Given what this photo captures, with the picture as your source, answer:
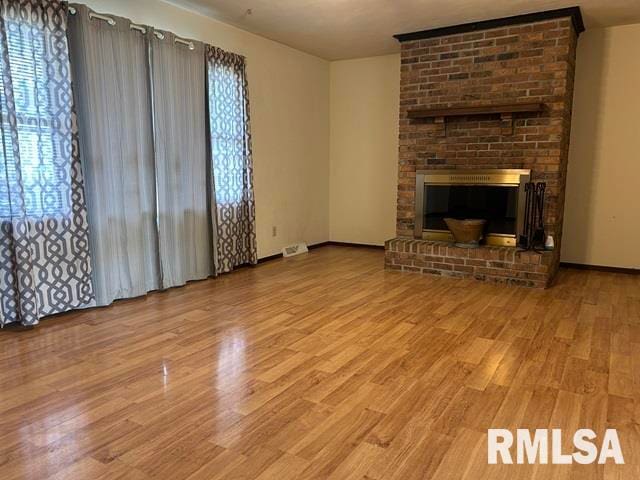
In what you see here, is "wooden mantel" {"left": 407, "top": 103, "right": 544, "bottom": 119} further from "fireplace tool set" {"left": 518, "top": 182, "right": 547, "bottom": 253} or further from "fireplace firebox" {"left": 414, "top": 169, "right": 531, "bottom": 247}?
"fireplace tool set" {"left": 518, "top": 182, "right": 547, "bottom": 253}

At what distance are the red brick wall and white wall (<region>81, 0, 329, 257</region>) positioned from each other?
1.35 meters

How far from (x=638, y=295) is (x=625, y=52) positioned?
7.93ft

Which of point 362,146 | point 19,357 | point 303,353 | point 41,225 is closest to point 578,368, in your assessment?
point 303,353

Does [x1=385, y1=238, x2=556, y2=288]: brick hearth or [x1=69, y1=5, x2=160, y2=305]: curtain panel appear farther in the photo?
[x1=385, y1=238, x2=556, y2=288]: brick hearth

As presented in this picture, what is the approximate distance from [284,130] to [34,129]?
2.91 metres

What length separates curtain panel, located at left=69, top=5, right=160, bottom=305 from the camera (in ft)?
10.8

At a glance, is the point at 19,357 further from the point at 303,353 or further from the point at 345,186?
the point at 345,186

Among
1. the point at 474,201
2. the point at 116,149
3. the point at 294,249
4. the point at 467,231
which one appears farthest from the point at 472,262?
the point at 116,149

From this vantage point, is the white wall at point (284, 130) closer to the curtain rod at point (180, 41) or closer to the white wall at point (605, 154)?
the curtain rod at point (180, 41)

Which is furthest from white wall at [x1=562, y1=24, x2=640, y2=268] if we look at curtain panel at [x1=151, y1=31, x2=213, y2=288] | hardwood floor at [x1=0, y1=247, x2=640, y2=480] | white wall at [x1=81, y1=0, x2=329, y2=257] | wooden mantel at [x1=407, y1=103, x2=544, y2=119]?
curtain panel at [x1=151, y1=31, x2=213, y2=288]

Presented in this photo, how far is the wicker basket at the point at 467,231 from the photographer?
4547 millimetres

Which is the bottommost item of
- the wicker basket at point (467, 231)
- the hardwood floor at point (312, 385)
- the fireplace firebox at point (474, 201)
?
the hardwood floor at point (312, 385)

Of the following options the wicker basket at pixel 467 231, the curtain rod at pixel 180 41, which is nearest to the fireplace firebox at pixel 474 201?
the wicker basket at pixel 467 231

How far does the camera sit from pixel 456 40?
465cm
